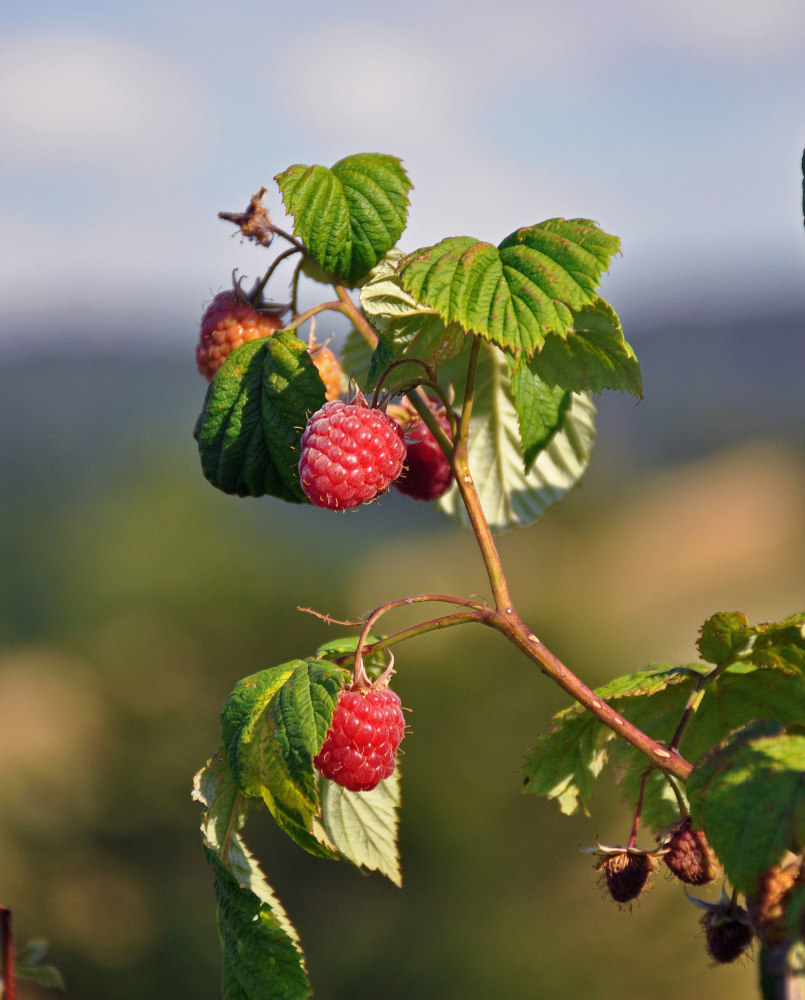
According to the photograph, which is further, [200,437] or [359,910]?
[359,910]

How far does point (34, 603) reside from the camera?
11.0 metres

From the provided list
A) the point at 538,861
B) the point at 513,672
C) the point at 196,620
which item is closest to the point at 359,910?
the point at 538,861

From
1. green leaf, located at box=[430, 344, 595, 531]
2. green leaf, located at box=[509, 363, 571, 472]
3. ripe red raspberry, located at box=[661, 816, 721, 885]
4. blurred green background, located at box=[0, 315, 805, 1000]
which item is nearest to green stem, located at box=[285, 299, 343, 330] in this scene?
green leaf, located at box=[509, 363, 571, 472]

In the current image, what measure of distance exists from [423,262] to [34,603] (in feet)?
36.1

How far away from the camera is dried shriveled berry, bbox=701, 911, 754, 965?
3.10ft

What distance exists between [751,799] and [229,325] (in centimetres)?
85

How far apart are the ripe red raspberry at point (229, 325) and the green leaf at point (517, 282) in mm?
309

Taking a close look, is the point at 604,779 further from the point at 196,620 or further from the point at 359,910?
the point at 196,620

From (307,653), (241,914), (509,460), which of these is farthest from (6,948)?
(307,653)

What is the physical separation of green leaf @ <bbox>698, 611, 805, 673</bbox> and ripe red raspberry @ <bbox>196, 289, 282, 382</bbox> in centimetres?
67

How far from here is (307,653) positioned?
29.0 ft

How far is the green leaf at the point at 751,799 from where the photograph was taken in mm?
731

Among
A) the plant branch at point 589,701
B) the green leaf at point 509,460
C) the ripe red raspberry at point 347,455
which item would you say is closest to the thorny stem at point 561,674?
the plant branch at point 589,701

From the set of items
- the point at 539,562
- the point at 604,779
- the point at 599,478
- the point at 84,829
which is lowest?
the point at 84,829
